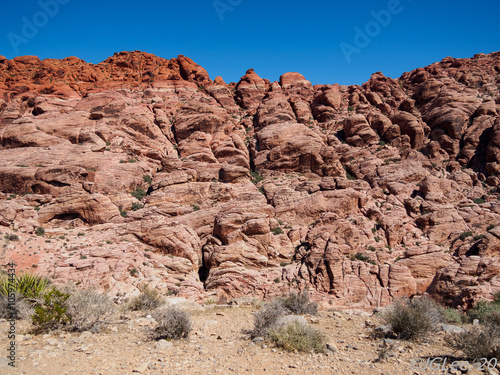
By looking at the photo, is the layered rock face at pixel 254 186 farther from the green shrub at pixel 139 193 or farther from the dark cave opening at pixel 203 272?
the green shrub at pixel 139 193

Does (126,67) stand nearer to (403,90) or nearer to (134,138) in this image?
(134,138)

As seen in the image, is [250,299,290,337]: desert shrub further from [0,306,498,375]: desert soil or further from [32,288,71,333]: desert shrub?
[32,288,71,333]: desert shrub

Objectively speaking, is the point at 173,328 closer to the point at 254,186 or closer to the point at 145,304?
the point at 145,304

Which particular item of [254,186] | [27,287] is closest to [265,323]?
[27,287]

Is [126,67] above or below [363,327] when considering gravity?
above

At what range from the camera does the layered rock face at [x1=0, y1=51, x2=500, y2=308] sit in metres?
19.2

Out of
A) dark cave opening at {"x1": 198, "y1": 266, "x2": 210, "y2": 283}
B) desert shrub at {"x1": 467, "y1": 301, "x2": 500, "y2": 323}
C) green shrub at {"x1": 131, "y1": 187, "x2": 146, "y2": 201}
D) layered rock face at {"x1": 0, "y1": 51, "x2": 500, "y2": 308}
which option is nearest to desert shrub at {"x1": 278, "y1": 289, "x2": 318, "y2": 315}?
layered rock face at {"x1": 0, "y1": 51, "x2": 500, "y2": 308}

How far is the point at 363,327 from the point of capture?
10727 millimetres

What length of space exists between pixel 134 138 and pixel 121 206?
11.6 metres

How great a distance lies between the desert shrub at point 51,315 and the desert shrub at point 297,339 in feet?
19.4

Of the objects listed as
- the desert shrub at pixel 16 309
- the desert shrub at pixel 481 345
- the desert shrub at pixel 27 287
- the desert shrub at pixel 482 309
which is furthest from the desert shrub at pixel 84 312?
the desert shrub at pixel 482 309

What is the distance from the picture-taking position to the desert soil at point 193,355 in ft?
22.2

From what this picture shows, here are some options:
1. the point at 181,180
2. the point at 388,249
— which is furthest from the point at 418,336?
the point at 181,180

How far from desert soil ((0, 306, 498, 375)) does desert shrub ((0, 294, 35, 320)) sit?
1.24 feet
